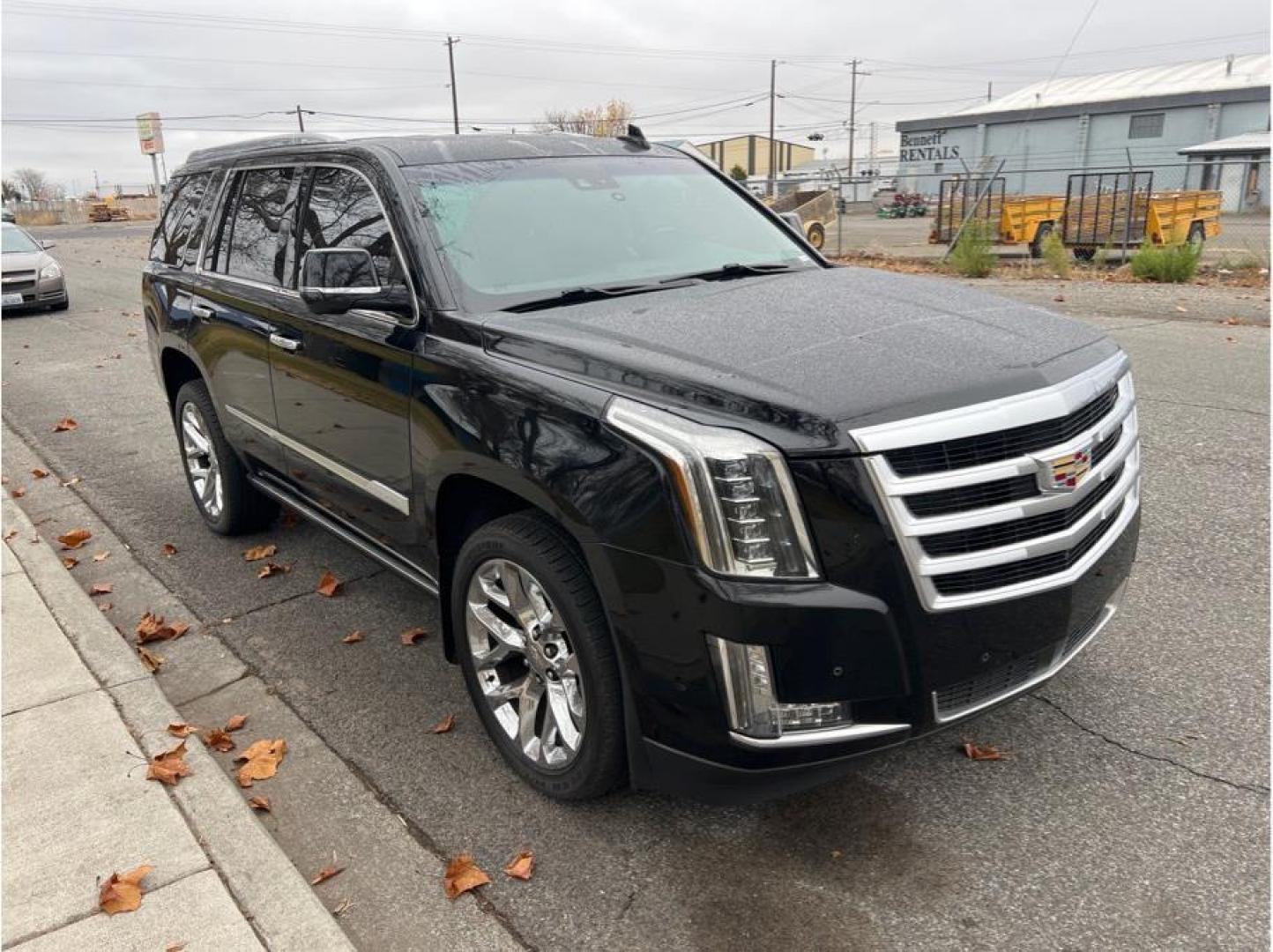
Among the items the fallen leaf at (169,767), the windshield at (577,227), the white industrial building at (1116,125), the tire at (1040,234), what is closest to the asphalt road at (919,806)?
the fallen leaf at (169,767)

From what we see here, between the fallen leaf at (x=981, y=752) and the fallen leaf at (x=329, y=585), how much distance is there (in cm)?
299

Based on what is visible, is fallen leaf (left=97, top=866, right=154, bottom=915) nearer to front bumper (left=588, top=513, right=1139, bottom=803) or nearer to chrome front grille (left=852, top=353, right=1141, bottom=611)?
front bumper (left=588, top=513, right=1139, bottom=803)

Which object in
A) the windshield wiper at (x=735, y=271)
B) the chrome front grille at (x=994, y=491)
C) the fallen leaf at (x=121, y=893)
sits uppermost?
the windshield wiper at (x=735, y=271)

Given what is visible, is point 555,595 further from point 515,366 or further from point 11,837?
point 11,837

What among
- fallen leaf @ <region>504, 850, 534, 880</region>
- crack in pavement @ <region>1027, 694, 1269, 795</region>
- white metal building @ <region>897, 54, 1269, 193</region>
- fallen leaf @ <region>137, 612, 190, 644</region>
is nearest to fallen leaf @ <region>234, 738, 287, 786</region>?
fallen leaf @ <region>504, 850, 534, 880</region>

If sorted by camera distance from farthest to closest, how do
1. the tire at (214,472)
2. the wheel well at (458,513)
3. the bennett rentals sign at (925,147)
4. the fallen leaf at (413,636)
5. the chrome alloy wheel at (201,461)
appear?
the bennett rentals sign at (925,147), the chrome alloy wheel at (201,461), the tire at (214,472), the fallen leaf at (413,636), the wheel well at (458,513)

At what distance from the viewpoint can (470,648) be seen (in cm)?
335

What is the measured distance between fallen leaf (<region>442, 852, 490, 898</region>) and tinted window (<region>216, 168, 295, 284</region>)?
261cm

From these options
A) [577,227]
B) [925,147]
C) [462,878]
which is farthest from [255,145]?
[925,147]

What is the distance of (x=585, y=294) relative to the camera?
11.3ft

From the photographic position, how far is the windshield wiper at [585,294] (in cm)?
333

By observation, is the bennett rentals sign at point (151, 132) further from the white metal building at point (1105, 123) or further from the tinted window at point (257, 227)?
the tinted window at point (257, 227)

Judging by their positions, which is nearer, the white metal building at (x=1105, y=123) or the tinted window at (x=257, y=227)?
the tinted window at (x=257, y=227)

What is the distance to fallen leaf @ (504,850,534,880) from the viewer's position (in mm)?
2848
